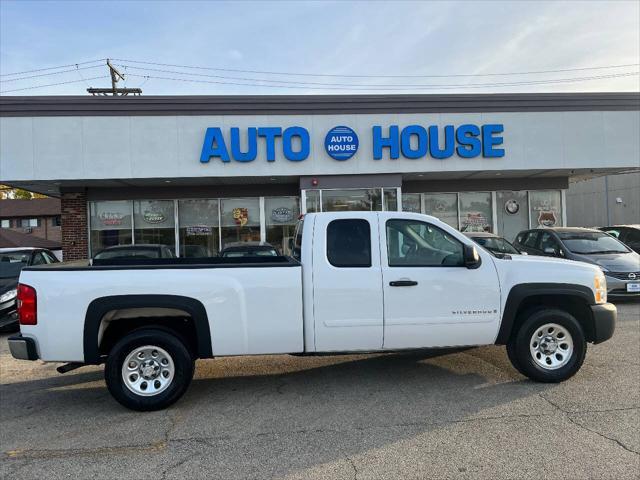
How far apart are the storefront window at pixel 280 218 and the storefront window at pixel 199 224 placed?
1710 millimetres

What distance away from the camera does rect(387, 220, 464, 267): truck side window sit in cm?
532

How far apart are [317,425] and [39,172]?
1301 centimetres

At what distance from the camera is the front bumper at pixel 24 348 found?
15.5 feet

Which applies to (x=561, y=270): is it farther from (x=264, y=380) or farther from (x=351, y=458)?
(x=264, y=380)

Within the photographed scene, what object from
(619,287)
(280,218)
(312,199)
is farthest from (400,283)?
(280,218)

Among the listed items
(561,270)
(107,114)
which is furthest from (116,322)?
(107,114)

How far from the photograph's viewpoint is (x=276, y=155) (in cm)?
1482

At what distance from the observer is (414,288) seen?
5.20 meters

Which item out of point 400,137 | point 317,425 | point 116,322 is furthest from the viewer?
point 400,137

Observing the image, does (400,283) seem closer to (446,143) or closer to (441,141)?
(446,143)

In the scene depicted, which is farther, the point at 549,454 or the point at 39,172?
the point at 39,172

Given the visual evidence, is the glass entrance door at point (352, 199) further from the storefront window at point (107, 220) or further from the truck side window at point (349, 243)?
the truck side window at point (349, 243)

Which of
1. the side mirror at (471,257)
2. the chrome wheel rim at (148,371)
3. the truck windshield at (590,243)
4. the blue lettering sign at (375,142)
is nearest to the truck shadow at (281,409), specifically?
the chrome wheel rim at (148,371)

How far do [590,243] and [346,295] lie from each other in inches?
348
